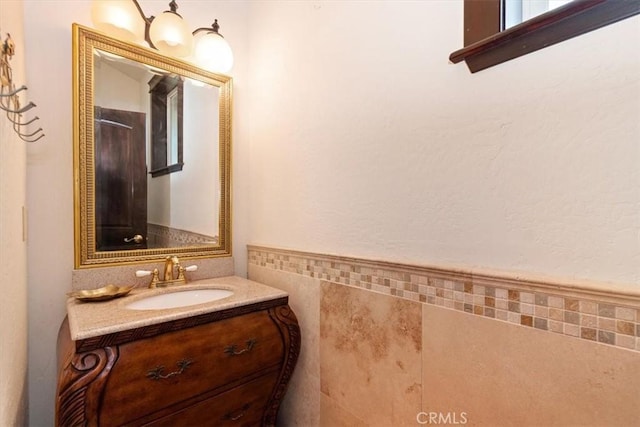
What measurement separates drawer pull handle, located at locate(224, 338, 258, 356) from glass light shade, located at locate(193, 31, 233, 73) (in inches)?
49.5

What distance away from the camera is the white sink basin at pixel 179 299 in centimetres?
117

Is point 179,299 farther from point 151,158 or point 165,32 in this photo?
point 165,32

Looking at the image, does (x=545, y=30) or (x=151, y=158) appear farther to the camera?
(x=151, y=158)

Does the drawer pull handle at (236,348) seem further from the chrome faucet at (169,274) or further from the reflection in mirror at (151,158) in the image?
the reflection in mirror at (151,158)

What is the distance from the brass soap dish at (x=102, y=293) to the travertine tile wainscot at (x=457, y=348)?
69 centimetres

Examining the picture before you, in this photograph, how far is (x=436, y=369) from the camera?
2.71ft

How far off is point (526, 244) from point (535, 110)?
0.31m

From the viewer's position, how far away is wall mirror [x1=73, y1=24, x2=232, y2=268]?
3.78 feet

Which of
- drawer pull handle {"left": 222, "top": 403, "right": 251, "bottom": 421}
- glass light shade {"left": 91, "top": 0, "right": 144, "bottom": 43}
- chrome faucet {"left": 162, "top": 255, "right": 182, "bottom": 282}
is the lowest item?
drawer pull handle {"left": 222, "top": 403, "right": 251, "bottom": 421}

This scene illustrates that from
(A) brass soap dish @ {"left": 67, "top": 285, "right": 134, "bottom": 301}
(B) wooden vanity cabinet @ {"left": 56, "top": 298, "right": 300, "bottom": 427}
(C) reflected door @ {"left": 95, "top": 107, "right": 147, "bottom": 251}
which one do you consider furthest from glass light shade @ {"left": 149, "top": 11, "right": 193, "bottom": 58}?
(B) wooden vanity cabinet @ {"left": 56, "top": 298, "right": 300, "bottom": 427}

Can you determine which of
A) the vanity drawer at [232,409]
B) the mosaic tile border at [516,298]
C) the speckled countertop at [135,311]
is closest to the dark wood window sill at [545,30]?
the mosaic tile border at [516,298]

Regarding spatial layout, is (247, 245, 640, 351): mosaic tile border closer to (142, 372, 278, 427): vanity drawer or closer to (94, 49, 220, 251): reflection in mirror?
(142, 372, 278, 427): vanity drawer

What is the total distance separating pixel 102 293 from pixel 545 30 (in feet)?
5.13

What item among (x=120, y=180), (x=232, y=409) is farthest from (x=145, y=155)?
(x=232, y=409)
